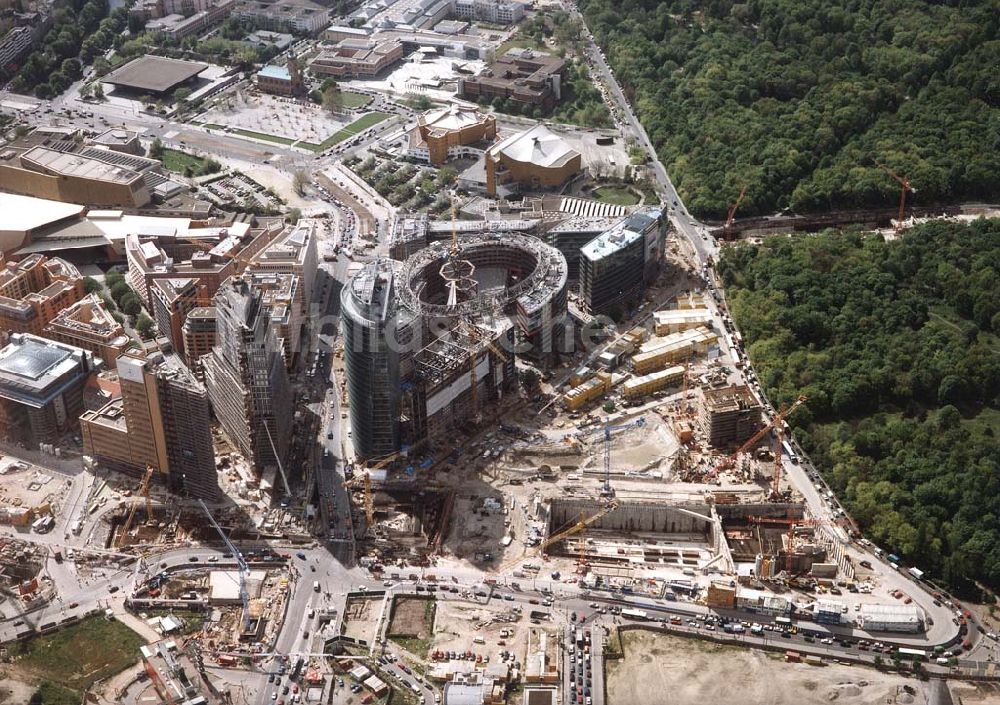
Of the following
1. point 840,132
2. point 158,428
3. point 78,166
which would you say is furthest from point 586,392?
point 78,166

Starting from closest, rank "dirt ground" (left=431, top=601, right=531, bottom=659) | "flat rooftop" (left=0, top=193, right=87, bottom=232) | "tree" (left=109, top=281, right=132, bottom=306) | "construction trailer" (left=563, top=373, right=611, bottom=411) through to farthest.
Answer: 1. "dirt ground" (left=431, top=601, right=531, bottom=659)
2. "construction trailer" (left=563, top=373, right=611, bottom=411)
3. "tree" (left=109, top=281, right=132, bottom=306)
4. "flat rooftop" (left=0, top=193, right=87, bottom=232)

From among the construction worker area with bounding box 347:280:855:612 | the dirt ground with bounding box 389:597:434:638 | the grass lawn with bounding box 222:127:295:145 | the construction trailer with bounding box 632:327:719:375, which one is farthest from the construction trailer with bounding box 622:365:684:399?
the grass lawn with bounding box 222:127:295:145

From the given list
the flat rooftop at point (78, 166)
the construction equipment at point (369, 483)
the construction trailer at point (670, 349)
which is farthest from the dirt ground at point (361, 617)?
the flat rooftop at point (78, 166)

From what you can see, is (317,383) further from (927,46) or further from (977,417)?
(927,46)

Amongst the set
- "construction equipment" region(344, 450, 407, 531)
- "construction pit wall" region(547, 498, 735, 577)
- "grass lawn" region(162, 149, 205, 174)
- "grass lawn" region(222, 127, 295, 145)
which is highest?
"construction equipment" region(344, 450, 407, 531)

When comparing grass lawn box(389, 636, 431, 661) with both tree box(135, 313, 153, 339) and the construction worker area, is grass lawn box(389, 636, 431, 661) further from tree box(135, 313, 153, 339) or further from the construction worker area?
tree box(135, 313, 153, 339)

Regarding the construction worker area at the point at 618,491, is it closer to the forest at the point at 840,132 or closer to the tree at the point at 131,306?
the tree at the point at 131,306
